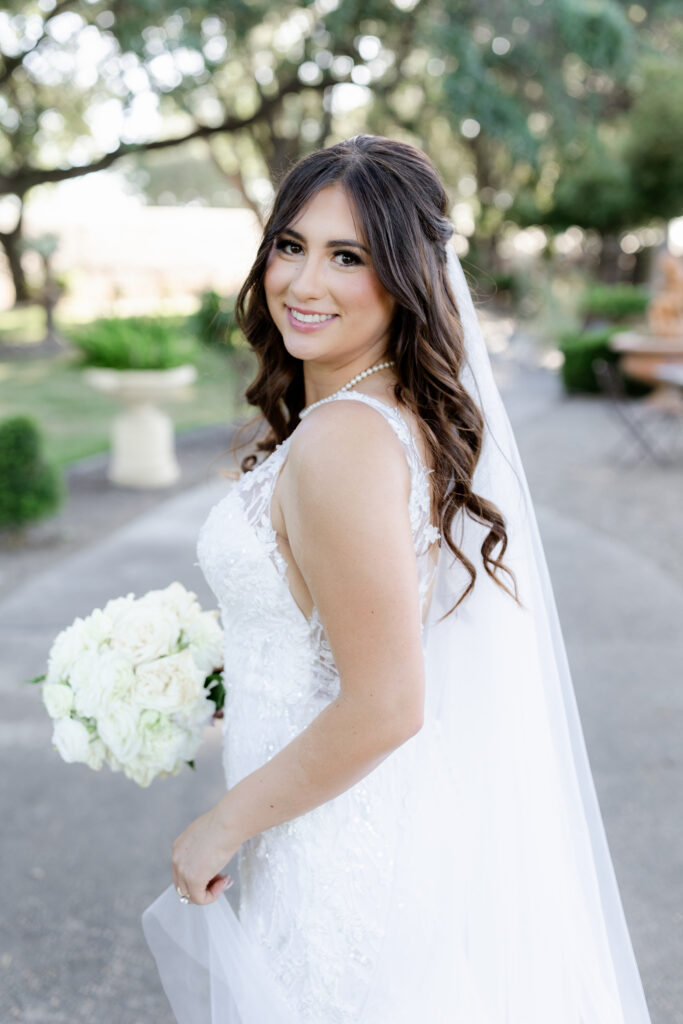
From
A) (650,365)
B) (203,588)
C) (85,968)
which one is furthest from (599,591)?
(650,365)

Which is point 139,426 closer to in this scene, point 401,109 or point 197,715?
point 197,715

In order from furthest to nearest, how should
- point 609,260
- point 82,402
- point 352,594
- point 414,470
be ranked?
point 609,260 < point 82,402 < point 414,470 < point 352,594

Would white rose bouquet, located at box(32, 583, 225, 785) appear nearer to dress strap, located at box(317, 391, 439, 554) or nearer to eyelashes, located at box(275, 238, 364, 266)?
dress strap, located at box(317, 391, 439, 554)

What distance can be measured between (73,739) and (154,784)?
2.03m

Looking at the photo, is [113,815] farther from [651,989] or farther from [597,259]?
[597,259]

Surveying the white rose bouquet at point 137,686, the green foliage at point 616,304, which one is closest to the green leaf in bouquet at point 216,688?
the white rose bouquet at point 137,686

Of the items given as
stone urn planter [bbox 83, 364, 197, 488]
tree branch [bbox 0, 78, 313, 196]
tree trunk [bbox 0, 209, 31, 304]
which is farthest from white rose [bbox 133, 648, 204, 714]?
tree trunk [bbox 0, 209, 31, 304]

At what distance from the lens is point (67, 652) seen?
1898mm

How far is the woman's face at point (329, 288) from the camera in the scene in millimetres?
1452

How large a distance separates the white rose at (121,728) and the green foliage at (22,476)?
5499mm

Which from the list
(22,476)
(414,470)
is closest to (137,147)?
(22,476)

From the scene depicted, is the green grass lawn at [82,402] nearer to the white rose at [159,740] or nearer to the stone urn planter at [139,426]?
the stone urn planter at [139,426]

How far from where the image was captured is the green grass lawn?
11.3m

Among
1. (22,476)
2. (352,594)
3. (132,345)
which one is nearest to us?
(352,594)
